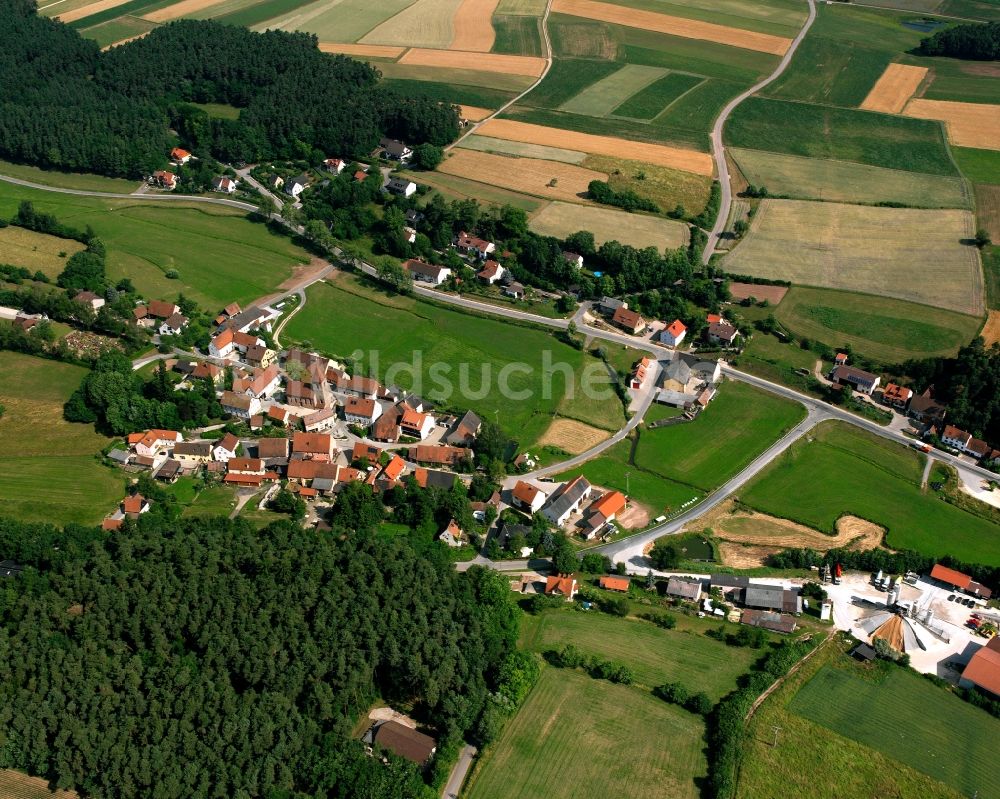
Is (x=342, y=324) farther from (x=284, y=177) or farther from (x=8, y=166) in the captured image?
(x=8, y=166)

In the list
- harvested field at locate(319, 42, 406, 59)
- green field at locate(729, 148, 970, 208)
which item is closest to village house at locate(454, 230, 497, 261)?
green field at locate(729, 148, 970, 208)

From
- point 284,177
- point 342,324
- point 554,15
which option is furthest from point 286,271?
point 554,15

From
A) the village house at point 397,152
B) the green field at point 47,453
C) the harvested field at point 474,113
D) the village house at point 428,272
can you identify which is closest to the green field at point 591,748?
the green field at point 47,453

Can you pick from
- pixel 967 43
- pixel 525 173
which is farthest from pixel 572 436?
pixel 967 43

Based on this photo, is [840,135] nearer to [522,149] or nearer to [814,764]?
[522,149]

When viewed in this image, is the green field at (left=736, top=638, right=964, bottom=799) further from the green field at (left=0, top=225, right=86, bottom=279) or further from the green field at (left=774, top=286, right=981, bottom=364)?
the green field at (left=0, top=225, right=86, bottom=279)

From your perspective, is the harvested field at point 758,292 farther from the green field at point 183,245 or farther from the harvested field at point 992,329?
the green field at point 183,245

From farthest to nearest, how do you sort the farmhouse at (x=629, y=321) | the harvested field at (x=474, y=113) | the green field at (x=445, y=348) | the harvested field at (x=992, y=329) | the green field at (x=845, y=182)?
1. the harvested field at (x=474, y=113)
2. the green field at (x=845, y=182)
3. the farmhouse at (x=629, y=321)
4. the harvested field at (x=992, y=329)
5. the green field at (x=445, y=348)
